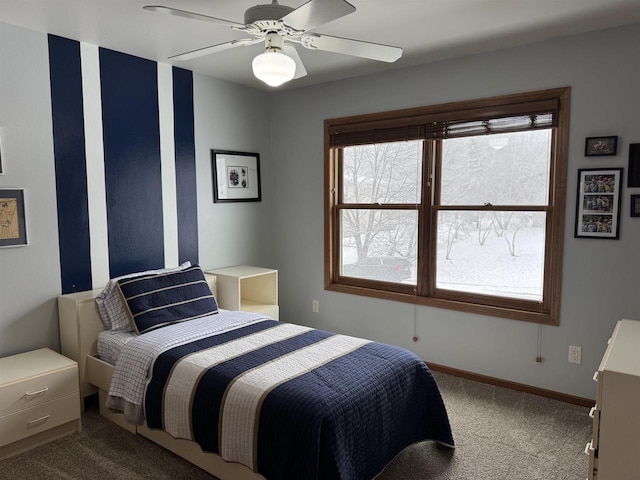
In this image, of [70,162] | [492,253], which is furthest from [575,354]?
[70,162]

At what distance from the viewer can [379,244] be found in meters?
3.98

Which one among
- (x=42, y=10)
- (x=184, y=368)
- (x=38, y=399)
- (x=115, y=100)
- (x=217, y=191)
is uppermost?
(x=42, y=10)

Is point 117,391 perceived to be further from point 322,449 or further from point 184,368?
point 322,449

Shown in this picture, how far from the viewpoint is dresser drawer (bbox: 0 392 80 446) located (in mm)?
2408

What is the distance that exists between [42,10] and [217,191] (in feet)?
5.92

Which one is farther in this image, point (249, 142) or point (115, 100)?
point (249, 142)

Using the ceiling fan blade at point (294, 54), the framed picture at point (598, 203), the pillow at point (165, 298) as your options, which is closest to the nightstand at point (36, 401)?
the pillow at point (165, 298)

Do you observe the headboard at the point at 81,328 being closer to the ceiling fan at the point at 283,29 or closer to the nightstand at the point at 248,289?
the nightstand at the point at 248,289

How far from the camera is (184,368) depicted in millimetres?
2342

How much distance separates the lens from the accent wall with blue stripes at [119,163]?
3.03 meters

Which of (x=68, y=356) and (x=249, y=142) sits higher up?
(x=249, y=142)

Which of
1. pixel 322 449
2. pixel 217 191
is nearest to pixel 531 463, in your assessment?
pixel 322 449

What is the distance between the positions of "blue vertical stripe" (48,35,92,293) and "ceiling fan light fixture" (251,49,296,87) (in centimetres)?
167

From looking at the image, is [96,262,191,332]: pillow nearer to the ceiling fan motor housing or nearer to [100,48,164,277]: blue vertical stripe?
[100,48,164,277]: blue vertical stripe
